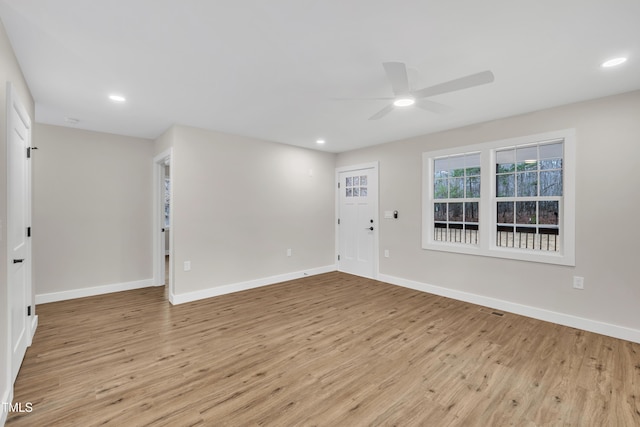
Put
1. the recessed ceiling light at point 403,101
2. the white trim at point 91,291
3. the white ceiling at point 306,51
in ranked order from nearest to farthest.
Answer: the white ceiling at point 306,51, the recessed ceiling light at point 403,101, the white trim at point 91,291

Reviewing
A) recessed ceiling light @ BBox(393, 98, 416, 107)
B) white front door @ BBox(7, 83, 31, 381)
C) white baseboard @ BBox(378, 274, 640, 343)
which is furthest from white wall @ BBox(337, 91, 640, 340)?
white front door @ BBox(7, 83, 31, 381)

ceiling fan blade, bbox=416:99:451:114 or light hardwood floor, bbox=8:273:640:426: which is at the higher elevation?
Result: ceiling fan blade, bbox=416:99:451:114

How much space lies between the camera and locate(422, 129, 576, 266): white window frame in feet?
10.3

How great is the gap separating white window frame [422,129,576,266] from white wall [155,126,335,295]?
2.05 m

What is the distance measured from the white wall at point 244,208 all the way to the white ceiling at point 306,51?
3.06 ft

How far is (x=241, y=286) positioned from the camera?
447cm

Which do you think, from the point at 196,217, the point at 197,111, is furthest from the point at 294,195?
the point at 197,111

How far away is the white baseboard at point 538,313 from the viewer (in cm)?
284

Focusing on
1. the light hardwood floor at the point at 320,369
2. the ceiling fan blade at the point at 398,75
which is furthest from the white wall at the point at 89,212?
the ceiling fan blade at the point at 398,75

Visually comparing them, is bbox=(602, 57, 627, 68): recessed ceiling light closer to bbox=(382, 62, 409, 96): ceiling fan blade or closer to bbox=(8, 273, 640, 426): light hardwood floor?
bbox=(382, 62, 409, 96): ceiling fan blade

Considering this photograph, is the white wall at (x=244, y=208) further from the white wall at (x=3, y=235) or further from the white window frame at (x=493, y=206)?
the white window frame at (x=493, y=206)

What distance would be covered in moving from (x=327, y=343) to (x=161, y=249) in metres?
3.45

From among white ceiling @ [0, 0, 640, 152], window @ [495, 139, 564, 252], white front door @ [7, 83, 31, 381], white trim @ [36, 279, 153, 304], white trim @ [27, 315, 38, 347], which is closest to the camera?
white ceiling @ [0, 0, 640, 152]

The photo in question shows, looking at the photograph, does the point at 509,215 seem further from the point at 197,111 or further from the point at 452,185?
the point at 197,111
